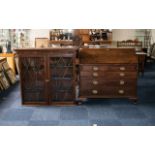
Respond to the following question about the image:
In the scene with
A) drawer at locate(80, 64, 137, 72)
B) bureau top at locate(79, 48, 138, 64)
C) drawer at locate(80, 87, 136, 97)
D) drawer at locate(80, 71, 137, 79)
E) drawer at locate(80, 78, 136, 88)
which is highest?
bureau top at locate(79, 48, 138, 64)

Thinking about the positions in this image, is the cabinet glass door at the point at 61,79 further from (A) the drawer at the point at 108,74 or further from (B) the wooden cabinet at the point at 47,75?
(A) the drawer at the point at 108,74

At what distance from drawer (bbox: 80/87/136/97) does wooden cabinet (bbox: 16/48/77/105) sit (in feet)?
0.85

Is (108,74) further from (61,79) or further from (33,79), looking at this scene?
(33,79)

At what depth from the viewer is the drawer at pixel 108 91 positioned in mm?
3959

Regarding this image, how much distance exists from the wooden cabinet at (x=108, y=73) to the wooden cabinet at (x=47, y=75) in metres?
0.25

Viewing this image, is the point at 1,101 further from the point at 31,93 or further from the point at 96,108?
the point at 96,108

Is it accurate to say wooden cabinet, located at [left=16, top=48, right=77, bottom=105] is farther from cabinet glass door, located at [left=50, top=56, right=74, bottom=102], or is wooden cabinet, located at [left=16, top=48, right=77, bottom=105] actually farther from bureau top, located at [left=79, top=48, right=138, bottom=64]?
bureau top, located at [left=79, top=48, right=138, bottom=64]

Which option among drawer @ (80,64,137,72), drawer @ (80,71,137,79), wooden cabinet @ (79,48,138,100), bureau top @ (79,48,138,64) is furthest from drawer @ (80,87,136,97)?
bureau top @ (79,48,138,64)

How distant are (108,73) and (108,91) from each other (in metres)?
0.32

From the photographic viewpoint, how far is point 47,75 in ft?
12.3

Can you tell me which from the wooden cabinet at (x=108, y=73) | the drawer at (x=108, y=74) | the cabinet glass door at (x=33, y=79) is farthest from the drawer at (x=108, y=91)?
the cabinet glass door at (x=33, y=79)

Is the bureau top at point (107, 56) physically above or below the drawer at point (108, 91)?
above

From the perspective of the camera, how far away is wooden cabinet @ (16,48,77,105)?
367cm
